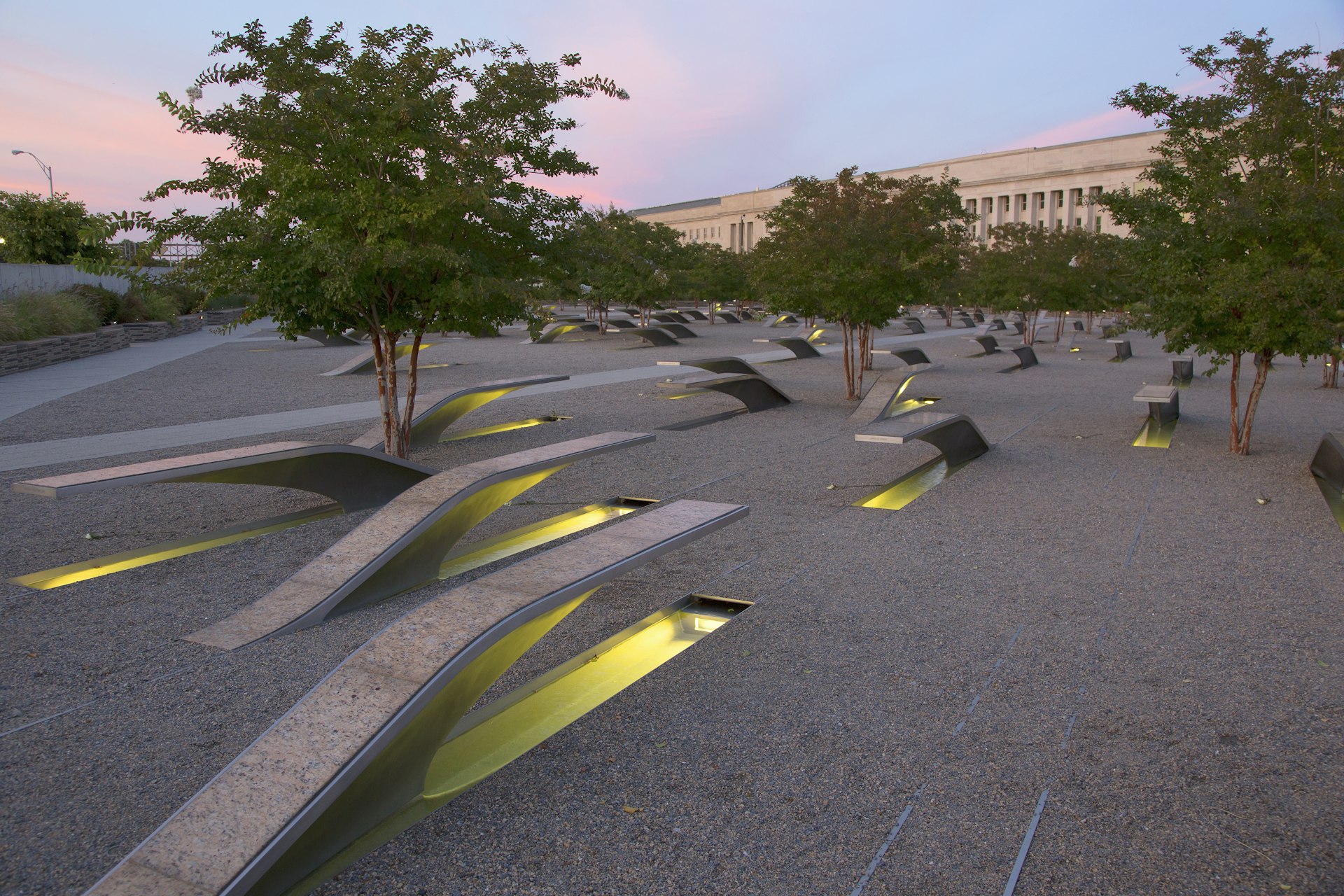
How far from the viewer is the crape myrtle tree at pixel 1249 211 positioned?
942 cm

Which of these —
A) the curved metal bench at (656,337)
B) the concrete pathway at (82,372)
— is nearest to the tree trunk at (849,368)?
the curved metal bench at (656,337)

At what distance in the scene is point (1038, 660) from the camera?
15.8 ft

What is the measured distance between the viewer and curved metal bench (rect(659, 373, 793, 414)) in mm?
13555

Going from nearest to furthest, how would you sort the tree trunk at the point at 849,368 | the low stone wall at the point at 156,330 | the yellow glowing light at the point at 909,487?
the yellow glowing light at the point at 909,487
the tree trunk at the point at 849,368
the low stone wall at the point at 156,330

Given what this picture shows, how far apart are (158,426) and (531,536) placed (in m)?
7.78

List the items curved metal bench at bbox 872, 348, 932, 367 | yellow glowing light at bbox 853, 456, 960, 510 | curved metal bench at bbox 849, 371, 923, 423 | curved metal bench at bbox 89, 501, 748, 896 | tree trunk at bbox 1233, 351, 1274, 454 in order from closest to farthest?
1. curved metal bench at bbox 89, 501, 748, 896
2. yellow glowing light at bbox 853, 456, 960, 510
3. tree trunk at bbox 1233, 351, 1274, 454
4. curved metal bench at bbox 849, 371, 923, 423
5. curved metal bench at bbox 872, 348, 932, 367

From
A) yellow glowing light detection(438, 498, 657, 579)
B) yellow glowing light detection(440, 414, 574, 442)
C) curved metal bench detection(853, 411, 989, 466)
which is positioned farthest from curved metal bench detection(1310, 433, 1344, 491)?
yellow glowing light detection(440, 414, 574, 442)

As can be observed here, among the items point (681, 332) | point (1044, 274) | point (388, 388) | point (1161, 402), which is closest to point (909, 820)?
point (388, 388)

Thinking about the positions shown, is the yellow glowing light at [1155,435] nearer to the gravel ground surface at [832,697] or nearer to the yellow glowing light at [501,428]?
the gravel ground surface at [832,697]

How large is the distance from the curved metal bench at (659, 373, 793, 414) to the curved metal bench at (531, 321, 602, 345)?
1374 cm

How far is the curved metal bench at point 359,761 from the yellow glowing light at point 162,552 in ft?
12.0

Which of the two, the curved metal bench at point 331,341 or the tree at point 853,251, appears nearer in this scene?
the tree at point 853,251

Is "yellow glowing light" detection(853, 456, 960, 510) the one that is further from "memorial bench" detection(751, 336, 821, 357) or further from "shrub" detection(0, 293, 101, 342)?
"shrub" detection(0, 293, 101, 342)

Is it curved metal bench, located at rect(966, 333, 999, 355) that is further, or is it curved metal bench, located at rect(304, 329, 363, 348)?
curved metal bench, located at rect(304, 329, 363, 348)
